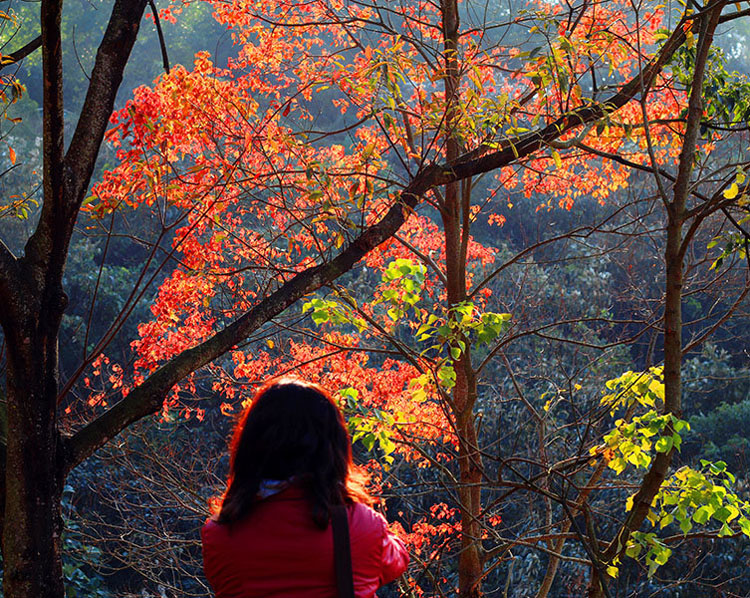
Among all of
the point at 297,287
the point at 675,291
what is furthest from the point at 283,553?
the point at 675,291

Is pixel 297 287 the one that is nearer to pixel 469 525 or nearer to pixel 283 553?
pixel 283 553

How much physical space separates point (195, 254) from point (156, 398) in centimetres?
302

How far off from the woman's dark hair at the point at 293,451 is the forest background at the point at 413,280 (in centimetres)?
98

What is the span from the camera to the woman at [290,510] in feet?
4.80

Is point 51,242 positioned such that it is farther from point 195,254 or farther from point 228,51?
point 228,51

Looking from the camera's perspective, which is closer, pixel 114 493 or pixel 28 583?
pixel 28 583

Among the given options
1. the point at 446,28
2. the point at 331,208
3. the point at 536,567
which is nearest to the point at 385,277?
the point at 331,208

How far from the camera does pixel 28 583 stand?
215 centimetres

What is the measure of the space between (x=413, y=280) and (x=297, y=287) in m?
0.52

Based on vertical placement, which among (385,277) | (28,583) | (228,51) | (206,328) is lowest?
(28,583)

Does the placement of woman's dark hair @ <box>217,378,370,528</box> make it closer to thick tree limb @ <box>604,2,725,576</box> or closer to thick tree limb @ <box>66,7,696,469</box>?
thick tree limb @ <box>66,7,696,469</box>

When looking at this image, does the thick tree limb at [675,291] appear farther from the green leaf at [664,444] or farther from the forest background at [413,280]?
the green leaf at [664,444]

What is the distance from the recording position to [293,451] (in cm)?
152

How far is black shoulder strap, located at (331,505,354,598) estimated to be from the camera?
1.46 meters
